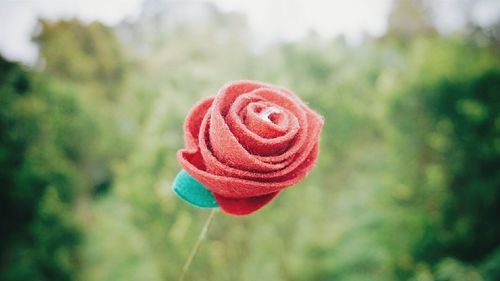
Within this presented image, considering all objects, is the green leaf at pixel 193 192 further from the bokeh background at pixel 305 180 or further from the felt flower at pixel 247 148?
the bokeh background at pixel 305 180

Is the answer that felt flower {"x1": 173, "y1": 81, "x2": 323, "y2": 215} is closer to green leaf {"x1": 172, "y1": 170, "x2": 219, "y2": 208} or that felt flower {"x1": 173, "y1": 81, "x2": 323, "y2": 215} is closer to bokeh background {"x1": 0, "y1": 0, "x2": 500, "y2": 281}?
green leaf {"x1": 172, "y1": 170, "x2": 219, "y2": 208}

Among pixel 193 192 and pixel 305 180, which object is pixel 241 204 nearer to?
pixel 193 192

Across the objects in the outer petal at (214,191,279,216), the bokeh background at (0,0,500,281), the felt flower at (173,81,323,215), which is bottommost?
the bokeh background at (0,0,500,281)

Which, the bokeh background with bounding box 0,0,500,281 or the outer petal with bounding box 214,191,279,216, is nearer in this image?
the outer petal with bounding box 214,191,279,216

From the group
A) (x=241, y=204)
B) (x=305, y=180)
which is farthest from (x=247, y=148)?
(x=305, y=180)

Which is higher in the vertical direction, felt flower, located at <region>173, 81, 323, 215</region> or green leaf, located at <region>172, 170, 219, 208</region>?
felt flower, located at <region>173, 81, 323, 215</region>

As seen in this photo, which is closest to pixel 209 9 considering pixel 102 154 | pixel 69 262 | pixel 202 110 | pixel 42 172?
pixel 102 154

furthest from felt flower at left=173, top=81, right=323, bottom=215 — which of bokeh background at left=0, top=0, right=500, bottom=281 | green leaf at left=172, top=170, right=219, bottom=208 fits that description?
bokeh background at left=0, top=0, right=500, bottom=281
